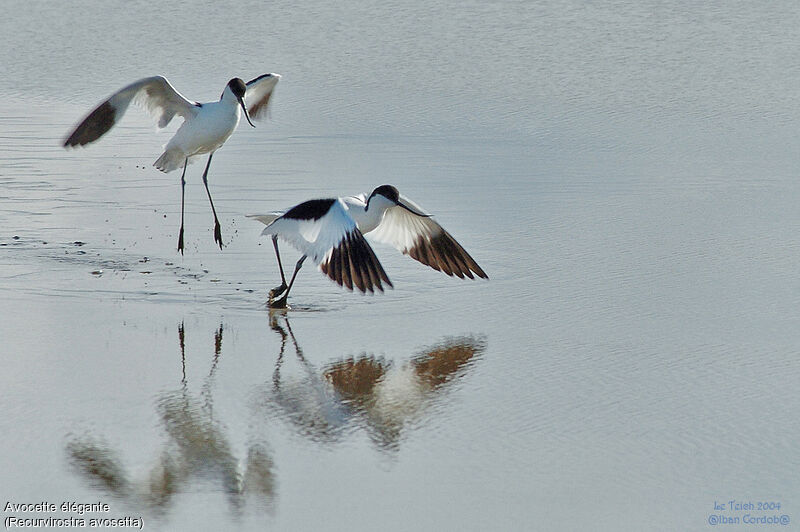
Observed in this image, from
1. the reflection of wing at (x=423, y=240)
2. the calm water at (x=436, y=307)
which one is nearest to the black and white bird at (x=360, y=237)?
the reflection of wing at (x=423, y=240)

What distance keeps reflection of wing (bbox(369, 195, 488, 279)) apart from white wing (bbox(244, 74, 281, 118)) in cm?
234

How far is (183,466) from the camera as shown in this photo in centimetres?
469

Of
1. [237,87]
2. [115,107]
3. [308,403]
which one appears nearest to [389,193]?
[237,87]

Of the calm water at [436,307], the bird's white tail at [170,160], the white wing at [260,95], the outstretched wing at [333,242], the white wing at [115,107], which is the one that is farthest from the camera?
the white wing at [260,95]

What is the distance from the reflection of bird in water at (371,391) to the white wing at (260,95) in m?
3.86

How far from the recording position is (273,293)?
7.19m

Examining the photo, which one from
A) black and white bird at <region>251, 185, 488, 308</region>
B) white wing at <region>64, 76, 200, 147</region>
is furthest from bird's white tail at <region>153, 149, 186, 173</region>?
black and white bird at <region>251, 185, 488, 308</region>

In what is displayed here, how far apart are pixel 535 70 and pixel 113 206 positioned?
6.00m

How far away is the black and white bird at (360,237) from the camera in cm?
671

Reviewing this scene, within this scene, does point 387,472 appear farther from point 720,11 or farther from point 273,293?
point 720,11

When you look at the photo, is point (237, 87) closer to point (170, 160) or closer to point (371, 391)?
point (170, 160)

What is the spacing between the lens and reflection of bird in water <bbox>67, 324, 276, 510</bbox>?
4.47m

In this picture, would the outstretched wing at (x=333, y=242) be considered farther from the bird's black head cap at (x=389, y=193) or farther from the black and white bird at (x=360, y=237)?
the bird's black head cap at (x=389, y=193)

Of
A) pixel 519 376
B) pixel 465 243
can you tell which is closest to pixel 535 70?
pixel 465 243
